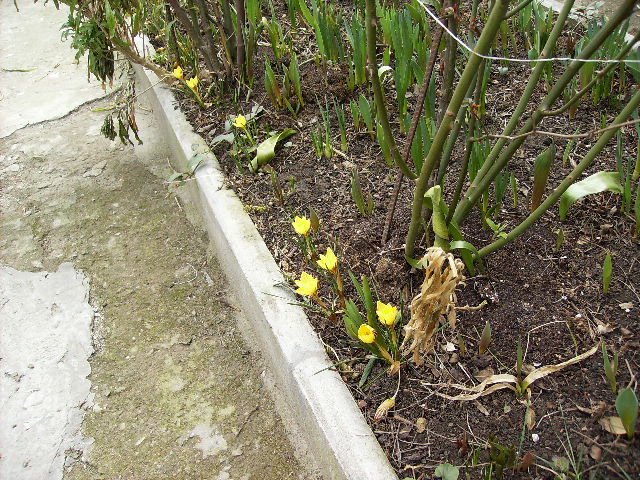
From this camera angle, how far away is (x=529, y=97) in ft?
5.43

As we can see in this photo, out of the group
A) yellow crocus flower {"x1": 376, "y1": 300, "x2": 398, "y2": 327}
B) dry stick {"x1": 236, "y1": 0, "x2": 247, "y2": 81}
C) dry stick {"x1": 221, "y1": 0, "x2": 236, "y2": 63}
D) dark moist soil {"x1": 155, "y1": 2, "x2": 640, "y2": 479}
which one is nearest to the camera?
dark moist soil {"x1": 155, "y1": 2, "x2": 640, "y2": 479}

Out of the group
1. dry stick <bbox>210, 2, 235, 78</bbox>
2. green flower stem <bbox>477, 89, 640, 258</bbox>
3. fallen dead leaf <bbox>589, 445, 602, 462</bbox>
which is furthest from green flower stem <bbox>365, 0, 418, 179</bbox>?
dry stick <bbox>210, 2, 235, 78</bbox>

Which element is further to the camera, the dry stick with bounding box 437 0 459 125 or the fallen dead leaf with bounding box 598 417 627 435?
the dry stick with bounding box 437 0 459 125

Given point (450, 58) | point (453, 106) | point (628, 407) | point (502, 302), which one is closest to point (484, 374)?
point (502, 302)

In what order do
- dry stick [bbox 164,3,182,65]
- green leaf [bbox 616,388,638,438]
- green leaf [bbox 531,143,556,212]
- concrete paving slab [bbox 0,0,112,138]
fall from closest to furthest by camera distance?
green leaf [bbox 616,388,638,438]
green leaf [bbox 531,143,556,212]
dry stick [bbox 164,3,182,65]
concrete paving slab [bbox 0,0,112,138]

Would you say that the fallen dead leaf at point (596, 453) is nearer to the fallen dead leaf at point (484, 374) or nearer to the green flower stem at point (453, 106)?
the fallen dead leaf at point (484, 374)

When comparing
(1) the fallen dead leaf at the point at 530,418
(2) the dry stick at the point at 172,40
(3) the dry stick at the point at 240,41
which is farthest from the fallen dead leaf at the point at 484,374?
(2) the dry stick at the point at 172,40

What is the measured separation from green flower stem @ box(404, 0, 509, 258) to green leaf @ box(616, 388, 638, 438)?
704 mm

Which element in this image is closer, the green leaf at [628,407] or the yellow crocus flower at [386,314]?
the green leaf at [628,407]

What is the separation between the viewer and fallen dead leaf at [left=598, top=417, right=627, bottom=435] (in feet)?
4.66

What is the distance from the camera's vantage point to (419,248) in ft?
6.44

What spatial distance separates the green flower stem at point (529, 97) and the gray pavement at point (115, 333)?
964 mm

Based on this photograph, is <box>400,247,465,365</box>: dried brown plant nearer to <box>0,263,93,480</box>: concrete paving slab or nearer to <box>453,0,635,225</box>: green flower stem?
<box>453,0,635,225</box>: green flower stem

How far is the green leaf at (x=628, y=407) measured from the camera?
1282mm
